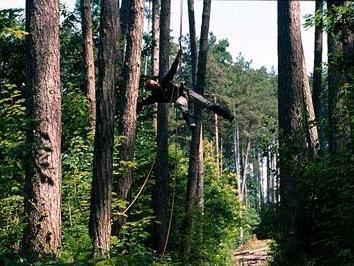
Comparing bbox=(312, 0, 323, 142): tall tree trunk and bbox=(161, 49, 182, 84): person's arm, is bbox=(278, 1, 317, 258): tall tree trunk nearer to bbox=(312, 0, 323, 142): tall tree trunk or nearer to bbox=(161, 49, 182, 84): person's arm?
bbox=(161, 49, 182, 84): person's arm

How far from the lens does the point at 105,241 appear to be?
26.6 feet

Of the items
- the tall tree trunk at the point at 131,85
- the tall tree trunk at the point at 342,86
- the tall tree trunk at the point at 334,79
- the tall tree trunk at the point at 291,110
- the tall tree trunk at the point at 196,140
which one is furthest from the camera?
the tall tree trunk at the point at 196,140

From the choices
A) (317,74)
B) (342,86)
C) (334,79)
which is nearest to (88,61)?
(334,79)

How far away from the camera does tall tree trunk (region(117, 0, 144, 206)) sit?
11328 millimetres

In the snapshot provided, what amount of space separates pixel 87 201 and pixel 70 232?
42.2 inches

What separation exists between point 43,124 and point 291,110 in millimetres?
4737

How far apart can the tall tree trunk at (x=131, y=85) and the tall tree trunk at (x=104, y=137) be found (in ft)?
9.66

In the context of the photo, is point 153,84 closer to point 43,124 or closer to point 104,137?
point 104,137

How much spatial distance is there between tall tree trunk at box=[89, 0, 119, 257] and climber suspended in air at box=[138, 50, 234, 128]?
117 cm

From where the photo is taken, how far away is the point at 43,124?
702cm

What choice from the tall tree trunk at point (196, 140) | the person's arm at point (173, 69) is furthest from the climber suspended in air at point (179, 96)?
the tall tree trunk at point (196, 140)

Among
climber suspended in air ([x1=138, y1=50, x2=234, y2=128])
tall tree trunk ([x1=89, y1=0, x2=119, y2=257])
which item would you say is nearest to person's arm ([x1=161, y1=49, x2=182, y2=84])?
climber suspended in air ([x1=138, y1=50, x2=234, y2=128])

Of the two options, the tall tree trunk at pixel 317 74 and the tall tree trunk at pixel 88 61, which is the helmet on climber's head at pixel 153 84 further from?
the tall tree trunk at pixel 317 74

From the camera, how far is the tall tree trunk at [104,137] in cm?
806
